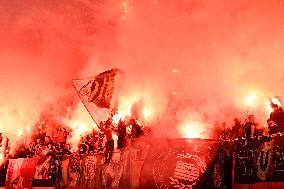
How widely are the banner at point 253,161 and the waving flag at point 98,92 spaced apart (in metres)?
5.38

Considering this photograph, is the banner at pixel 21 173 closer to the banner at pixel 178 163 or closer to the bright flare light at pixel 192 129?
the bright flare light at pixel 192 129

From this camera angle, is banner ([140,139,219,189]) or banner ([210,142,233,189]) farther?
banner ([140,139,219,189])

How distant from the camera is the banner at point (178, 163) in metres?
6.56

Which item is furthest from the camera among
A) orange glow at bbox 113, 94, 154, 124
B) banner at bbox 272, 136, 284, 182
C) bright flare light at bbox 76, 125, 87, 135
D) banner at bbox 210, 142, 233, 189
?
bright flare light at bbox 76, 125, 87, 135

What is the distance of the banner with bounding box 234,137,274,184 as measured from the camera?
6051 millimetres

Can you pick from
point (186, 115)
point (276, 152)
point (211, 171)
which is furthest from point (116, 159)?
point (186, 115)

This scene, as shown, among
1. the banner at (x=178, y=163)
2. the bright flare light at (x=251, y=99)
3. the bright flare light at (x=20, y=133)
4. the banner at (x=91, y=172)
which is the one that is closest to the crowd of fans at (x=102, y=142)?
the banner at (x=91, y=172)

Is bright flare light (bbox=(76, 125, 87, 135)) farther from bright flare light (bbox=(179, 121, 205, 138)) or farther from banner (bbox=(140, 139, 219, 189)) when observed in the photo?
banner (bbox=(140, 139, 219, 189))

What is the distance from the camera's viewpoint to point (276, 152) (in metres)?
5.95

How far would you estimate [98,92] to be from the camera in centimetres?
1134

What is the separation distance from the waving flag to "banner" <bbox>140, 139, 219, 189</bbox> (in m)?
4.20

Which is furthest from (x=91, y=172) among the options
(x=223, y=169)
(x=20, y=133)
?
(x=20, y=133)

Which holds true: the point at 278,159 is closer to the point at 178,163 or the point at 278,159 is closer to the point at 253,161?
the point at 253,161

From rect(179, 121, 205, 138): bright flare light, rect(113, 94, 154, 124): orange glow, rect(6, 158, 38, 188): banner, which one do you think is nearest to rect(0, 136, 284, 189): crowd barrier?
rect(6, 158, 38, 188): banner
